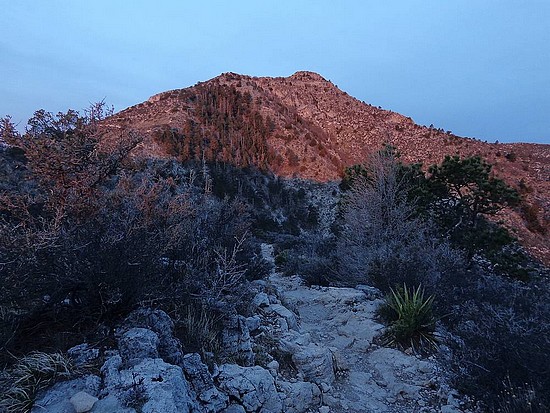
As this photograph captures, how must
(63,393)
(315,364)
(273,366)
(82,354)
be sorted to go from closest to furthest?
(63,393)
(82,354)
(273,366)
(315,364)

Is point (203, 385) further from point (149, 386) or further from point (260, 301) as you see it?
point (260, 301)

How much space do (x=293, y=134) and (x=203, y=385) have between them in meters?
40.2

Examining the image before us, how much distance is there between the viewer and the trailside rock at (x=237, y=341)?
4.47m

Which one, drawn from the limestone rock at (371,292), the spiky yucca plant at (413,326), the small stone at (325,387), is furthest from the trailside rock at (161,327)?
the limestone rock at (371,292)

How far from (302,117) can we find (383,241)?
3754 cm

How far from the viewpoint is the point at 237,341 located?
4.78m

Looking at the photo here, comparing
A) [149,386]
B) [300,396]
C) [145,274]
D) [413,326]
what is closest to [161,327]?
[145,274]

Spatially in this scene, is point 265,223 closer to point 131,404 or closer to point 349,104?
point 349,104

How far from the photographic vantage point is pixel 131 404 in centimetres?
295

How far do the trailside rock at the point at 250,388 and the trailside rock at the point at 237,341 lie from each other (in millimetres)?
298

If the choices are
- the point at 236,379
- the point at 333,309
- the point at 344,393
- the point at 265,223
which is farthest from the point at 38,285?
the point at 265,223

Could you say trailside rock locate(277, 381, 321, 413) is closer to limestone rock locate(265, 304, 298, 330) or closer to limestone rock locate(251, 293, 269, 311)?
limestone rock locate(265, 304, 298, 330)

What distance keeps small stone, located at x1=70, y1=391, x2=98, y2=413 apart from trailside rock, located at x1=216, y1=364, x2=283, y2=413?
1.22 m

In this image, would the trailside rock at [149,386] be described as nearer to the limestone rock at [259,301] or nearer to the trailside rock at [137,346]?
the trailside rock at [137,346]
